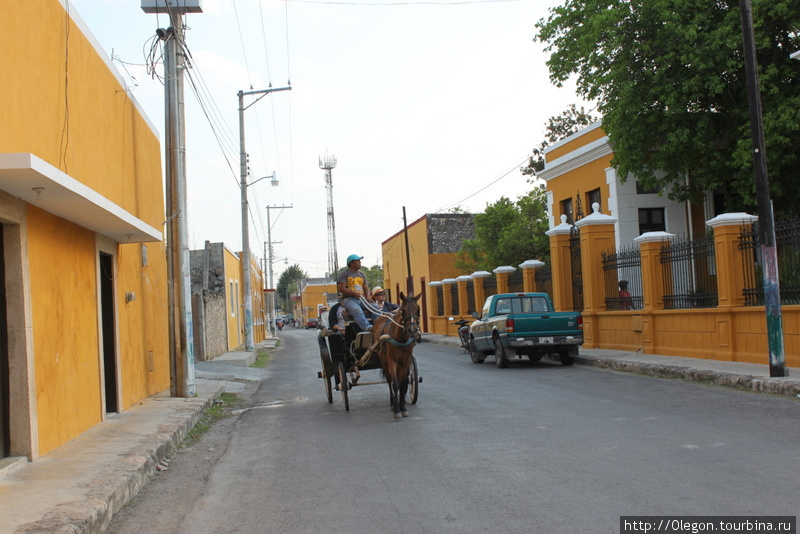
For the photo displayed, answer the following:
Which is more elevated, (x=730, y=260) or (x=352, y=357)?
(x=730, y=260)

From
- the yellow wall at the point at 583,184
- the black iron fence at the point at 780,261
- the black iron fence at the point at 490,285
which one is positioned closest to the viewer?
the black iron fence at the point at 780,261

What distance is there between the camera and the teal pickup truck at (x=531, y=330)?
55.1ft

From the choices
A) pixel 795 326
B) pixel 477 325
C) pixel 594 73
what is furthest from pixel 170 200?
pixel 594 73

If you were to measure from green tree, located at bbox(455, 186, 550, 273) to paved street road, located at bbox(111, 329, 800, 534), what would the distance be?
2089 centimetres

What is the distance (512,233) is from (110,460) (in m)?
26.4

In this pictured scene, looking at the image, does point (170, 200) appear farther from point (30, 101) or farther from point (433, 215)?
point (433, 215)

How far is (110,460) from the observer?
7234mm

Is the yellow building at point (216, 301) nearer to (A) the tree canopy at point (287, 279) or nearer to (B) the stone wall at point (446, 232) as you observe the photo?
(B) the stone wall at point (446, 232)

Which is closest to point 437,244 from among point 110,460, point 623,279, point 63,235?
point 623,279

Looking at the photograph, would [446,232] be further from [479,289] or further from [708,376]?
[708,376]

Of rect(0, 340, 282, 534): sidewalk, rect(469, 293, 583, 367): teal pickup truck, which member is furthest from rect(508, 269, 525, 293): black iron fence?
rect(0, 340, 282, 534): sidewalk

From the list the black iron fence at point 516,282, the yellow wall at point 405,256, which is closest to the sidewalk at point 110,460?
the black iron fence at point 516,282

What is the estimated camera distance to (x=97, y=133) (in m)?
10.2

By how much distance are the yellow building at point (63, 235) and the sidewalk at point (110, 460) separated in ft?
1.23
